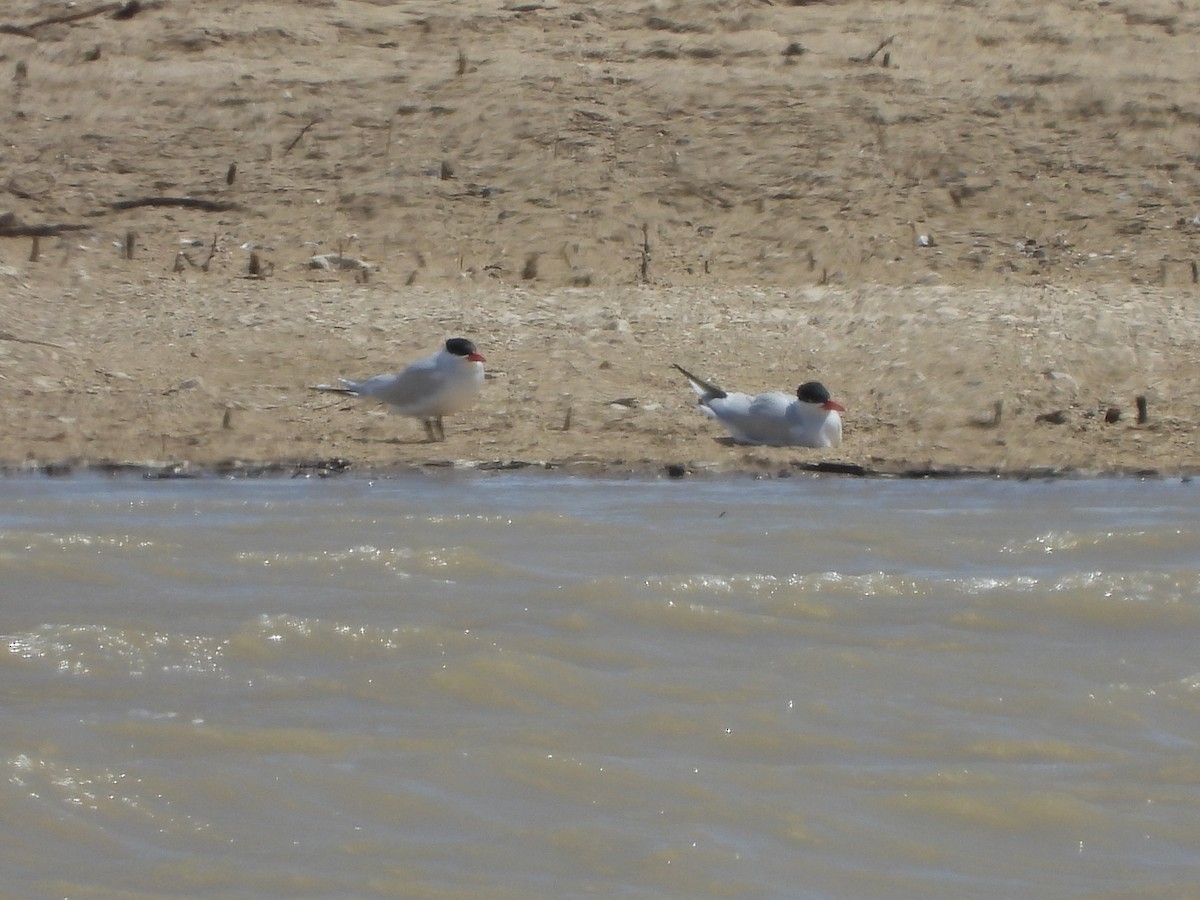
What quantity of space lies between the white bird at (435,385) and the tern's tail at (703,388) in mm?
979

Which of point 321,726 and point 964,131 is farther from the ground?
point 964,131

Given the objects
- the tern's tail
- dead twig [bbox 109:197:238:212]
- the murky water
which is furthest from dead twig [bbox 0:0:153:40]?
the murky water

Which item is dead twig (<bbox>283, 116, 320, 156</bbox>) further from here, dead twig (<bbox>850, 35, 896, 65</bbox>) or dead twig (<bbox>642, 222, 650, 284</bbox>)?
dead twig (<bbox>850, 35, 896, 65</bbox>)

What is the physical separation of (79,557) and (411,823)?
2.80 meters

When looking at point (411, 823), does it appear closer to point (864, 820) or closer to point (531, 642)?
point (864, 820)

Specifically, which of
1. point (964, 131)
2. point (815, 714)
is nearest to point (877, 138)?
point (964, 131)

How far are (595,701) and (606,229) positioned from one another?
23.0ft

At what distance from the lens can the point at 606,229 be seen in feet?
40.4

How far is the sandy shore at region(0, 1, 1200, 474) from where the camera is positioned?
10.0 meters

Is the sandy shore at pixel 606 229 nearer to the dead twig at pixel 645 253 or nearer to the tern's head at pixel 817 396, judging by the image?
the dead twig at pixel 645 253

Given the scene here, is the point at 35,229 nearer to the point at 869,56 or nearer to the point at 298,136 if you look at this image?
the point at 298,136

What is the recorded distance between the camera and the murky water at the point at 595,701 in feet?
14.9

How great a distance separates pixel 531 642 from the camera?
6059 mm

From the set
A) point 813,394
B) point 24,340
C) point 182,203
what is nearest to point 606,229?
point 182,203
